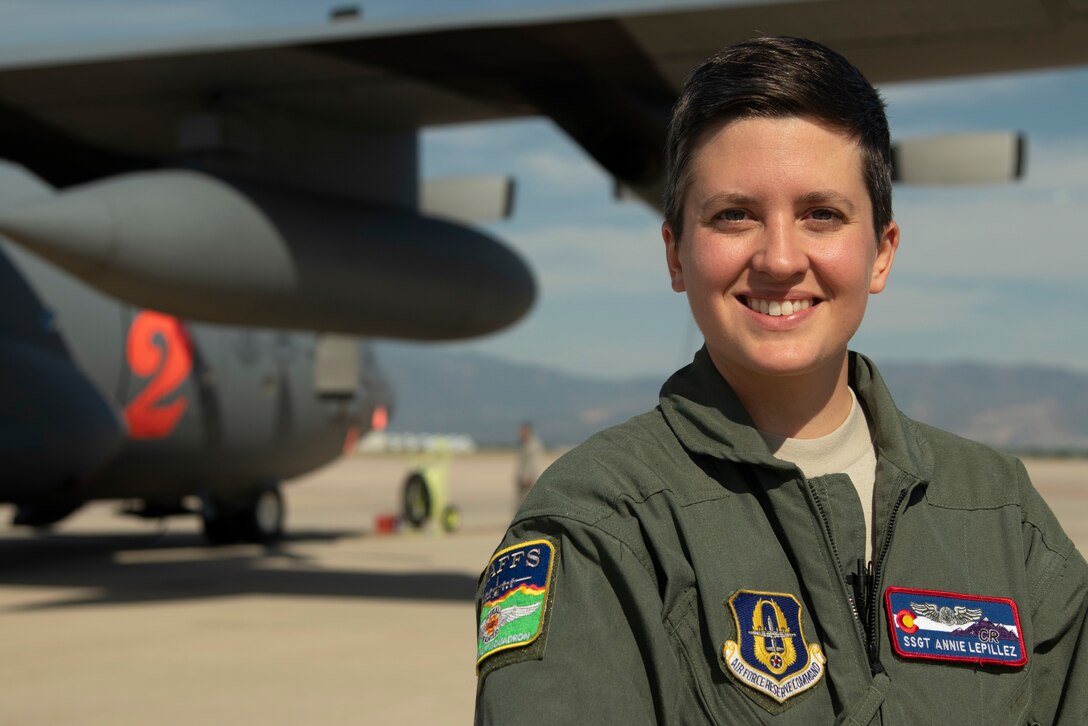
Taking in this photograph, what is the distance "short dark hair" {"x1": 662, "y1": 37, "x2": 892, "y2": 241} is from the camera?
5.38 feet

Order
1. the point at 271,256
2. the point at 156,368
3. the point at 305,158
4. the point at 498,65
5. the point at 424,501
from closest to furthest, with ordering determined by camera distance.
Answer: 1. the point at 271,256
2. the point at 498,65
3. the point at 305,158
4. the point at 156,368
5. the point at 424,501

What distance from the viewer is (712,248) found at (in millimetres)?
1694

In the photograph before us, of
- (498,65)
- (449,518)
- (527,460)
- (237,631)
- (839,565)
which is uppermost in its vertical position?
(498,65)

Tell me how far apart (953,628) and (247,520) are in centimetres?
1707

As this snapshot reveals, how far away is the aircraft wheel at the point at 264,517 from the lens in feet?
58.9

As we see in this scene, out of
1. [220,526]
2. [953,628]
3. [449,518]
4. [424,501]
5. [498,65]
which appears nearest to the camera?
[953,628]

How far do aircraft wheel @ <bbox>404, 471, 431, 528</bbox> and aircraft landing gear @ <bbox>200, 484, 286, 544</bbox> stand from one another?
2.95 metres

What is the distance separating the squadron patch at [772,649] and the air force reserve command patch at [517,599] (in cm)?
23

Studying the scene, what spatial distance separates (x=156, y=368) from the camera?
14062 mm

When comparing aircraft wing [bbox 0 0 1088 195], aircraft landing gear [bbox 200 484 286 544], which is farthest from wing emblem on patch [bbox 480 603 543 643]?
aircraft landing gear [bbox 200 484 286 544]

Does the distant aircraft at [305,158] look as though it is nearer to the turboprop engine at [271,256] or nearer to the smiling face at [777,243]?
the turboprop engine at [271,256]

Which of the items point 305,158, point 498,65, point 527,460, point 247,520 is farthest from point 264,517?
point 498,65

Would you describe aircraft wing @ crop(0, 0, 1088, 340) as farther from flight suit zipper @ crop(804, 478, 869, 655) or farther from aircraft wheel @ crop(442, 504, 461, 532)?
aircraft wheel @ crop(442, 504, 461, 532)

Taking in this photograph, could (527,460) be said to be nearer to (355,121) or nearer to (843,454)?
(355,121)
